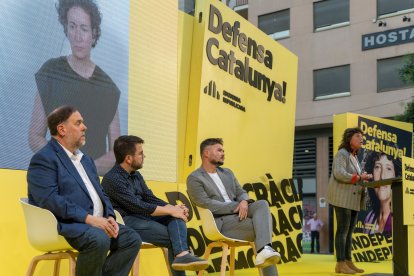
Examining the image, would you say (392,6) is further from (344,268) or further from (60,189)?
(60,189)

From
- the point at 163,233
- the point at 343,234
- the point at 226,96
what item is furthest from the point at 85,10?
the point at 343,234

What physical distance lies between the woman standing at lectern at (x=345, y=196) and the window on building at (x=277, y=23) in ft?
46.3

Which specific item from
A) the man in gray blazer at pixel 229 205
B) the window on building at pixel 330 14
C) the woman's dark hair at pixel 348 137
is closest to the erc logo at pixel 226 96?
the woman's dark hair at pixel 348 137

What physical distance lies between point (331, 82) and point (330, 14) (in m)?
2.25

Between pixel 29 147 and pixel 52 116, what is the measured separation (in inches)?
45.1

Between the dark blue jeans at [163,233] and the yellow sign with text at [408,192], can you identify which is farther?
the yellow sign with text at [408,192]

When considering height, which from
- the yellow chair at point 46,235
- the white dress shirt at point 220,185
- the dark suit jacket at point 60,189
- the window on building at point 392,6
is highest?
the window on building at point 392,6

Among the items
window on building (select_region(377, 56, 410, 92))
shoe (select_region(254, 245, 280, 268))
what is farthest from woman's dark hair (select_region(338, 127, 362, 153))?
window on building (select_region(377, 56, 410, 92))

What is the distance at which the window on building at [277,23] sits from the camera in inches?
775

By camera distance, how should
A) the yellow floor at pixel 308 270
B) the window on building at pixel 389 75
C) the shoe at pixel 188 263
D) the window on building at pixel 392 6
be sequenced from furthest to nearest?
1. the window on building at pixel 392 6
2. the window on building at pixel 389 75
3. the yellow floor at pixel 308 270
4. the shoe at pixel 188 263

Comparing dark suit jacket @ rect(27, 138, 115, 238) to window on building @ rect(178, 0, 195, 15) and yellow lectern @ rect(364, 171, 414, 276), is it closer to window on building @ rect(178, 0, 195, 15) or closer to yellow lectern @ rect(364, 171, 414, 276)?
yellow lectern @ rect(364, 171, 414, 276)

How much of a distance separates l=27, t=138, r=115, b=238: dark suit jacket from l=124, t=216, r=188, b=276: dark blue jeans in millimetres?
692

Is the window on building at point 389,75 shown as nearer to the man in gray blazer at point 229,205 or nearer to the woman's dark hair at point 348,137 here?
the woman's dark hair at point 348,137

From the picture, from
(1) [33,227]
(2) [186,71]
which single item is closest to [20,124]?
(1) [33,227]
